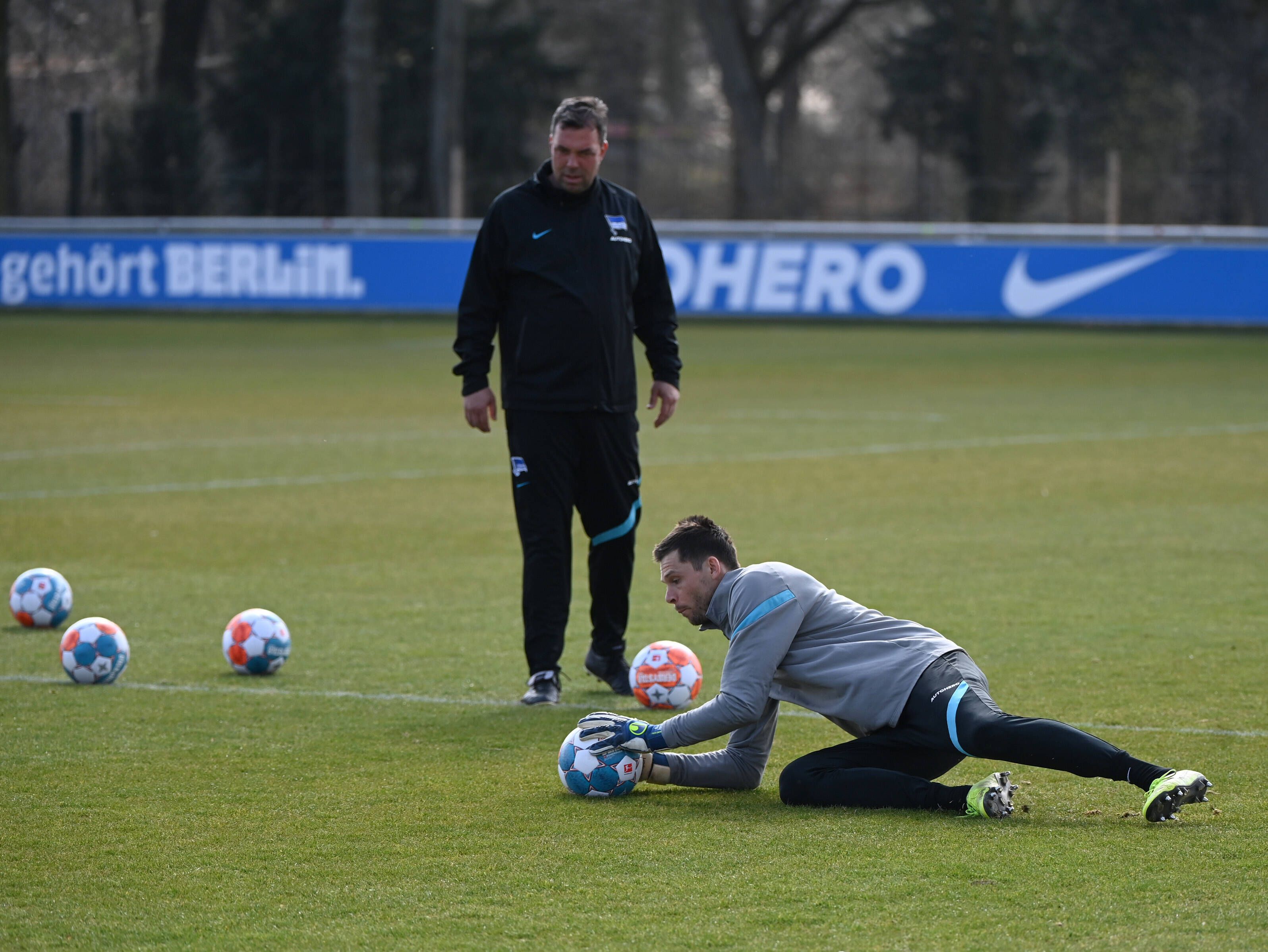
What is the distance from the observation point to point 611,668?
26.4 feet

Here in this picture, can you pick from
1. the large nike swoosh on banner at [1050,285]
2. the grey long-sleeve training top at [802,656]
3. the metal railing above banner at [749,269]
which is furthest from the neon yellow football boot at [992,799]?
the large nike swoosh on banner at [1050,285]

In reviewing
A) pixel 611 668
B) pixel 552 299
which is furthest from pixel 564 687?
pixel 552 299

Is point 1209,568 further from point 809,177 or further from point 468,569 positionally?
point 809,177

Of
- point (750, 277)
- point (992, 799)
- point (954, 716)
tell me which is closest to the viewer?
point (992, 799)

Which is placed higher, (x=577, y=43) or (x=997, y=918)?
(x=577, y=43)

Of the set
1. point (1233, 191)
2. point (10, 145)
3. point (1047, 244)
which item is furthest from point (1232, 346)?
point (10, 145)

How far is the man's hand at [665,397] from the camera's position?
26.5 ft

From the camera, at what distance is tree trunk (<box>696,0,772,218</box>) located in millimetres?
45281

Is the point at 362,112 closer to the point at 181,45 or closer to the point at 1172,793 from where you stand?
the point at 181,45

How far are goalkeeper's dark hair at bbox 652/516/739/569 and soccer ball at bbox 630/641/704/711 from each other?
4.90 ft

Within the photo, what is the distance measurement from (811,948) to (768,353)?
24003 mm

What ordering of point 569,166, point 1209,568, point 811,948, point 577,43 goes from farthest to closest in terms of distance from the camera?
point 577,43 < point 1209,568 < point 569,166 < point 811,948

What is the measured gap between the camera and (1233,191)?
146 ft

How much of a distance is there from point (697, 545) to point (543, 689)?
1868 millimetres
